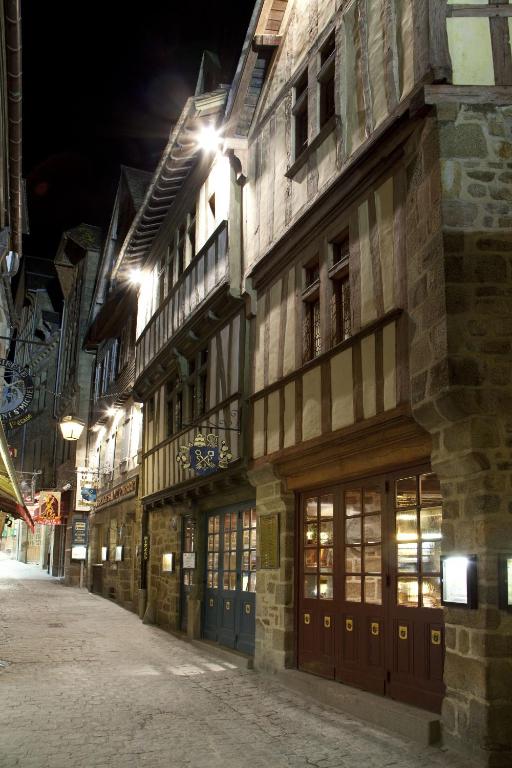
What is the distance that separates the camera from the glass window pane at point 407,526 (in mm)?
6809

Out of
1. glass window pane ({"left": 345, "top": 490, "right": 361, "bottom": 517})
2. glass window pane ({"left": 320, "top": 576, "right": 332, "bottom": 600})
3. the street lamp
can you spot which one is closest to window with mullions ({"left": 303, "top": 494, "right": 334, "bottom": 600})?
glass window pane ({"left": 320, "top": 576, "right": 332, "bottom": 600})

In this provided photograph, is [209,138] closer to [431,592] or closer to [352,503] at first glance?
[352,503]

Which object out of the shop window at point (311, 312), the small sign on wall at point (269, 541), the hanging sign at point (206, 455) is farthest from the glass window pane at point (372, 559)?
the hanging sign at point (206, 455)

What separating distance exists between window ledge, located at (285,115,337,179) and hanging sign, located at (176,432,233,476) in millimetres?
3899

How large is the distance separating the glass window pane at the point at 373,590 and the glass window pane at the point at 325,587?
822 millimetres

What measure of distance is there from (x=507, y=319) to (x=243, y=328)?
5.42 m

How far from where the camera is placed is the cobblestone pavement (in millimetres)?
5668

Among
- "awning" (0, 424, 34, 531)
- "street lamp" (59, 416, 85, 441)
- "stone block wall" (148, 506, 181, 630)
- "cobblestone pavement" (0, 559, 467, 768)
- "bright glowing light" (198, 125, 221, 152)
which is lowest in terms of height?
"cobblestone pavement" (0, 559, 467, 768)

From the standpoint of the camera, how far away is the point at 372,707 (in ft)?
21.9

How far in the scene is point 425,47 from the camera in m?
6.63

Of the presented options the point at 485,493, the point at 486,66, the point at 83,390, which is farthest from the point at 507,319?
the point at 83,390

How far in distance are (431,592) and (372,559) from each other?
1042mm

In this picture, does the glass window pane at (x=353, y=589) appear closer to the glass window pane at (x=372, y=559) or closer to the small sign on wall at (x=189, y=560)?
the glass window pane at (x=372, y=559)

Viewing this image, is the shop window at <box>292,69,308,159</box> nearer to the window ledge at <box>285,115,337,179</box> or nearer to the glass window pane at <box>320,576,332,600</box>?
the window ledge at <box>285,115,337,179</box>
